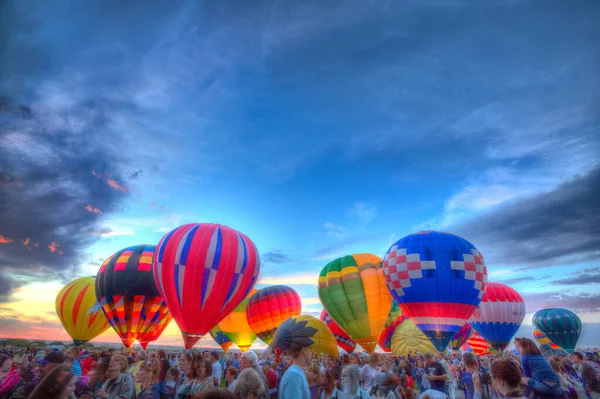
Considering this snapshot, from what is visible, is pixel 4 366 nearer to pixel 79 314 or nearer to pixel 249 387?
pixel 249 387

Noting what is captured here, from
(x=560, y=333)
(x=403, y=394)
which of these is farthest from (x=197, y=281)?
(x=560, y=333)

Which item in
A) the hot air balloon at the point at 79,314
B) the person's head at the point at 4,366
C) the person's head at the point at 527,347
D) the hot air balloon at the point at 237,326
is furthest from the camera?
the hot air balloon at the point at 237,326

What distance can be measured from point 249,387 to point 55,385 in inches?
63.6

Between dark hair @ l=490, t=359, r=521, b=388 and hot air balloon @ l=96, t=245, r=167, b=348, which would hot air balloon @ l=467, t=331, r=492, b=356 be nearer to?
hot air balloon @ l=96, t=245, r=167, b=348

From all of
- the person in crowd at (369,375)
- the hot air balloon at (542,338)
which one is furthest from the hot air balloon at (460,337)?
the person in crowd at (369,375)

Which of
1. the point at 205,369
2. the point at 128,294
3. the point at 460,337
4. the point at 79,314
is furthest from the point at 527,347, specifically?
the point at 79,314

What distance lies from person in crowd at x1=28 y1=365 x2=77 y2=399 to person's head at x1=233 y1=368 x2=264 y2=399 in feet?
4.71

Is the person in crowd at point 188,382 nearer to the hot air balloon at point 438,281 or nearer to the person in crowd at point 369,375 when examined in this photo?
the person in crowd at point 369,375

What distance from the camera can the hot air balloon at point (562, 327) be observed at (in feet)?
98.4

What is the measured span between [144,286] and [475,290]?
18227mm

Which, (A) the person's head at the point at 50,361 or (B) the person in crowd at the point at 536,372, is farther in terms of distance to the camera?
(A) the person's head at the point at 50,361

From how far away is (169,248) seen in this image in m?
15.2

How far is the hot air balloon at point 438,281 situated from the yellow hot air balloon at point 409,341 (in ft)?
26.7

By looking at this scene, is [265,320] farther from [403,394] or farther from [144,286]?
[403,394]
